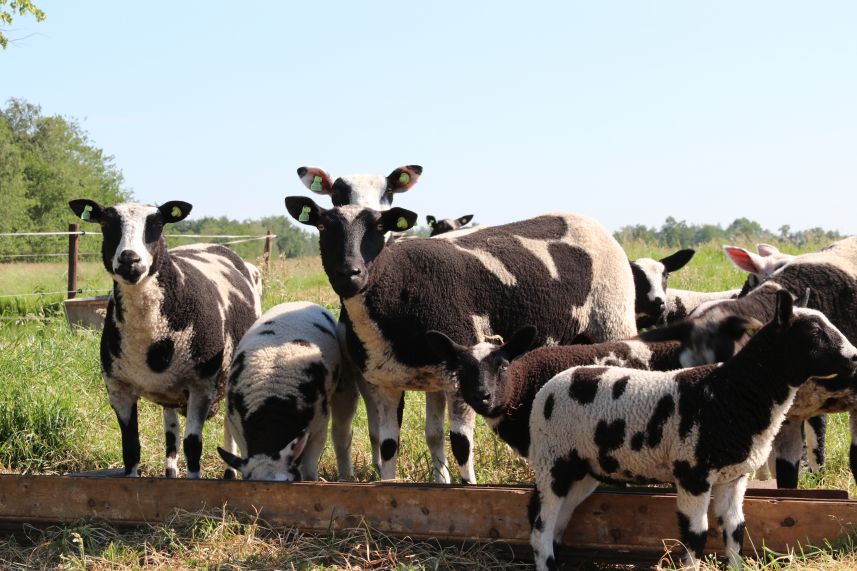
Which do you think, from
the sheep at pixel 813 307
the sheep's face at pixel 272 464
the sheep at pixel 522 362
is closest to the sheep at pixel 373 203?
the sheep's face at pixel 272 464

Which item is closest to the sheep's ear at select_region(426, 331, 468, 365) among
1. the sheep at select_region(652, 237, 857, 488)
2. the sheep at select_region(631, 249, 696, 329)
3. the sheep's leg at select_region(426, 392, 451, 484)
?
the sheep's leg at select_region(426, 392, 451, 484)

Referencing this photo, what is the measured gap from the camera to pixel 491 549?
557cm

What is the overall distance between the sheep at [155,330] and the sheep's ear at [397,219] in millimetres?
1845

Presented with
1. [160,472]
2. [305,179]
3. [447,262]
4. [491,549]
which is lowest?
[160,472]

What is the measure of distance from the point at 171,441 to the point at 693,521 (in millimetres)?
4940

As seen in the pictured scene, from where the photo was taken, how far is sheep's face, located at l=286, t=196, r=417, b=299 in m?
6.40

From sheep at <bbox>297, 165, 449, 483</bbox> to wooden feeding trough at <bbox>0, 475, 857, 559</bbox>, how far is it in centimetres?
126

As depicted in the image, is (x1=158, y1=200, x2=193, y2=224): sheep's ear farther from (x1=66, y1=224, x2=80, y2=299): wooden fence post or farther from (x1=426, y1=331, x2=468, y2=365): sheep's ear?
(x1=66, y1=224, x2=80, y2=299): wooden fence post

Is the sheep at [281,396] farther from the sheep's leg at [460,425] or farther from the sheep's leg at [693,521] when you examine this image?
the sheep's leg at [693,521]

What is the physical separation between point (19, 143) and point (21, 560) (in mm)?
60870

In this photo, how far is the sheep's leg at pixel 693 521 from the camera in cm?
483

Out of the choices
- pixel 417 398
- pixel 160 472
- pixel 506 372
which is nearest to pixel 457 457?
pixel 506 372

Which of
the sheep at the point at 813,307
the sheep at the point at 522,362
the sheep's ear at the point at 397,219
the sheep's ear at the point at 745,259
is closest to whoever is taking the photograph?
the sheep at the point at 522,362

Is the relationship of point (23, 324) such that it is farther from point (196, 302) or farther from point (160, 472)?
point (196, 302)
